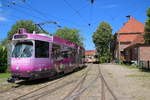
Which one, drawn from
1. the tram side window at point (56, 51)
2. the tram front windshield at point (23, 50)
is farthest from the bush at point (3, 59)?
the tram front windshield at point (23, 50)

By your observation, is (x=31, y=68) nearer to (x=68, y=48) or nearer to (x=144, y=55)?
(x=68, y=48)

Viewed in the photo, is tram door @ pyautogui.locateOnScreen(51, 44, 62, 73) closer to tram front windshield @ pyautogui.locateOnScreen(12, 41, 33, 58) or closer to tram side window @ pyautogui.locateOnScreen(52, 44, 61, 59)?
tram side window @ pyautogui.locateOnScreen(52, 44, 61, 59)

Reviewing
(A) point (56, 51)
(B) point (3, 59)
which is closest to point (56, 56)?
(A) point (56, 51)

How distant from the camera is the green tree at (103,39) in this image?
58.0 meters

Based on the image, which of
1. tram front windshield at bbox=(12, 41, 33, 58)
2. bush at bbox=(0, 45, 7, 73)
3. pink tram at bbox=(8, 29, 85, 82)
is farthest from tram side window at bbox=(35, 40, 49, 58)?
bush at bbox=(0, 45, 7, 73)

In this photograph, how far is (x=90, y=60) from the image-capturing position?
53.7 meters

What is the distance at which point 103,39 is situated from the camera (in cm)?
5788

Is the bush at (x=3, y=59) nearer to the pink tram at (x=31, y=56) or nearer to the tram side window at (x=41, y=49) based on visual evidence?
the pink tram at (x=31, y=56)

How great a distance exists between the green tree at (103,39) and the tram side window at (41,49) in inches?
1810

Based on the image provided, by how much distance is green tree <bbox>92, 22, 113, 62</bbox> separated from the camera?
58.0m

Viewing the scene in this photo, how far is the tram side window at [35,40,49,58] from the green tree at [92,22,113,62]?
151ft

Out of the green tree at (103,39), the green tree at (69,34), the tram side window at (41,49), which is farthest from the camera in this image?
the green tree at (69,34)

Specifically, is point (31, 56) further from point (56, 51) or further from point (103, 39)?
point (103, 39)

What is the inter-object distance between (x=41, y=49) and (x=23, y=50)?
3.47ft
